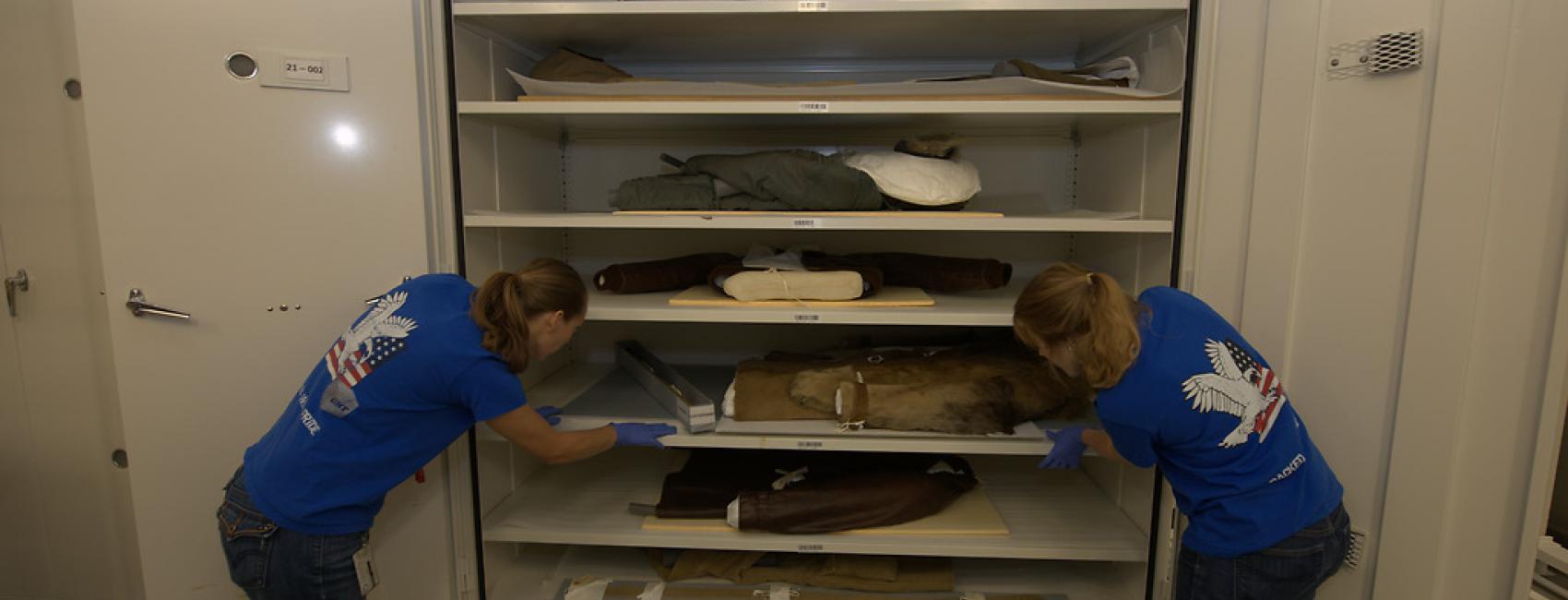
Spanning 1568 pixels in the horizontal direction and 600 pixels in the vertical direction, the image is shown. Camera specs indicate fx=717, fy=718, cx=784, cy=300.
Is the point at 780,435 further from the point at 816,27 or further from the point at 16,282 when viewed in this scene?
the point at 16,282

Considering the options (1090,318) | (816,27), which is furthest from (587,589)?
(816,27)

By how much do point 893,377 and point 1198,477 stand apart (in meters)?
0.83

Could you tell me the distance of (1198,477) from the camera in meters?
1.53

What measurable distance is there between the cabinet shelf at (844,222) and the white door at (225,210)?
1.03 ft

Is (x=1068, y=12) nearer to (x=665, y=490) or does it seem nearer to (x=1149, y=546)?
(x=1149, y=546)

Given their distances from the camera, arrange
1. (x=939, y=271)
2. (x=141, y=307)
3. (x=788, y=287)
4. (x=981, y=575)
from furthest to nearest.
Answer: (x=981, y=575) → (x=939, y=271) → (x=788, y=287) → (x=141, y=307)

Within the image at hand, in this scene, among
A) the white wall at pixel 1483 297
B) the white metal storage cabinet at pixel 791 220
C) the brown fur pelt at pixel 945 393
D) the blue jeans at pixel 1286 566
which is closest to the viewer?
the white wall at pixel 1483 297

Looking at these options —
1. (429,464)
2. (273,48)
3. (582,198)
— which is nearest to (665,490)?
(429,464)

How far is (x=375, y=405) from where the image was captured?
1.57 meters

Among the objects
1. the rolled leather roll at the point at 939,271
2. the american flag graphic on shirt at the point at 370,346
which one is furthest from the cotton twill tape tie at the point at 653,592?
the rolled leather roll at the point at 939,271

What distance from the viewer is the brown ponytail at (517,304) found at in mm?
1575

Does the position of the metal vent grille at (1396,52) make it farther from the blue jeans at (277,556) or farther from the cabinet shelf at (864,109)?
the blue jeans at (277,556)

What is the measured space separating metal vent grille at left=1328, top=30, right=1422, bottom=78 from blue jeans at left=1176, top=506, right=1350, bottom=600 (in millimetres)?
917

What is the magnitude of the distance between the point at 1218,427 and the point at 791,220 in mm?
1091
